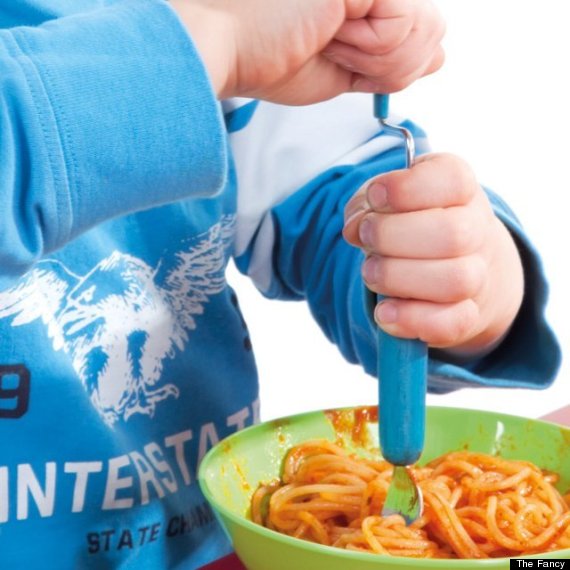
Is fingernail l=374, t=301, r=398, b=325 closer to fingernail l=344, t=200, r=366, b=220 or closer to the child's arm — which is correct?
fingernail l=344, t=200, r=366, b=220

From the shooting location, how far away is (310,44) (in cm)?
56

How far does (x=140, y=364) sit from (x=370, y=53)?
0.27 metres

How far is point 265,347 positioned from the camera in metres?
1.71

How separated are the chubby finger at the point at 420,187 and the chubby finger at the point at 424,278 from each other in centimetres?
3

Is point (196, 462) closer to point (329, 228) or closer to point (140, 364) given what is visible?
point (140, 364)

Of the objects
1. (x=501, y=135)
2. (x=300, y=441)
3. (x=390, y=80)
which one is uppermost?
(x=390, y=80)

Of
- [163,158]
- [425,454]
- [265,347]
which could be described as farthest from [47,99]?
[265,347]

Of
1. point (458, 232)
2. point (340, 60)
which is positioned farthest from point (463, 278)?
point (340, 60)

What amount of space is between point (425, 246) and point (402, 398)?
85mm

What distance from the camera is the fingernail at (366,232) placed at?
58 cm

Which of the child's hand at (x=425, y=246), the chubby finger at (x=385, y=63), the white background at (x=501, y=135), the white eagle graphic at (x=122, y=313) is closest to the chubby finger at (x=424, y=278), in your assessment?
the child's hand at (x=425, y=246)

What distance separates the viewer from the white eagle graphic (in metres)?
0.69

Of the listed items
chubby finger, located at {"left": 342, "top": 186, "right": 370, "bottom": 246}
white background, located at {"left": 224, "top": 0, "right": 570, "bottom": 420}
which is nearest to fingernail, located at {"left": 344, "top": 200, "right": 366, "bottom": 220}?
chubby finger, located at {"left": 342, "top": 186, "right": 370, "bottom": 246}

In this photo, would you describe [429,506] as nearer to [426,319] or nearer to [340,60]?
[426,319]
